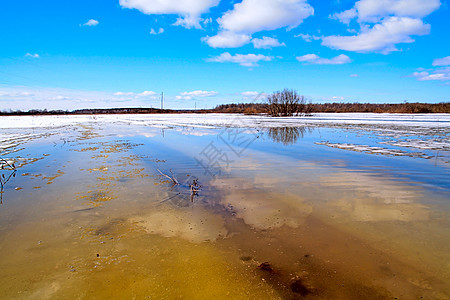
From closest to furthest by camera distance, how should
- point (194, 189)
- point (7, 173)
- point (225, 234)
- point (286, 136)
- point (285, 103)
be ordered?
point (225, 234) → point (194, 189) → point (7, 173) → point (286, 136) → point (285, 103)

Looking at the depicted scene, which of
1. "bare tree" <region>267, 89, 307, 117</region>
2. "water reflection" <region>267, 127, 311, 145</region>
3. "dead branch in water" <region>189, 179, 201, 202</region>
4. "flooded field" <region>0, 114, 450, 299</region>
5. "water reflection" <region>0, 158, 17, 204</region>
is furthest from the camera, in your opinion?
"bare tree" <region>267, 89, 307, 117</region>

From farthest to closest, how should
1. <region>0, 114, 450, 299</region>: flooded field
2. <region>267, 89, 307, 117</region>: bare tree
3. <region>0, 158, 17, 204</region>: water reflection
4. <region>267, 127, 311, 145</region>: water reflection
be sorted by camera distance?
<region>267, 89, 307, 117</region>: bare tree < <region>267, 127, 311, 145</region>: water reflection < <region>0, 158, 17, 204</region>: water reflection < <region>0, 114, 450, 299</region>: flooded field

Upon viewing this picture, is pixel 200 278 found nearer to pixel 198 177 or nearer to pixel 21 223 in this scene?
pixel 21 223

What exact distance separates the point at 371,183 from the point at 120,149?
8219 millimetres

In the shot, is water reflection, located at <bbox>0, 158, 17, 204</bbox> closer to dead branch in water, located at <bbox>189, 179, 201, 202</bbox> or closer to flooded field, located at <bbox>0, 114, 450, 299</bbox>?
flooded field, located at <bbox>0, 114, 450, 299</bbox>

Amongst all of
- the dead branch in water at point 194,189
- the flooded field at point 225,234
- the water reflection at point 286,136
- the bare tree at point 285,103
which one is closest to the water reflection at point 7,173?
the flooded field at point 225,234

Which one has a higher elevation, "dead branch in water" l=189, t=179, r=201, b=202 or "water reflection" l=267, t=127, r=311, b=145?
"water reflection" l=267, t=127, r=311, b=145

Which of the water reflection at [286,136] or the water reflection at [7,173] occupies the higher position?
the water reflection at [286,136]

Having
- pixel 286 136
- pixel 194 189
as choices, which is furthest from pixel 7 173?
pixel 286 136

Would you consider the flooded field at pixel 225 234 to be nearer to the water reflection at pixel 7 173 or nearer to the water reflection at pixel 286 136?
the water reflection at pixel 7 173

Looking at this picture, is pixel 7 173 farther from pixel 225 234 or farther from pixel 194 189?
pixel 225 234

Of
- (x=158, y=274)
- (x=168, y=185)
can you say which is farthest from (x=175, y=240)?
(x=168, y=185)

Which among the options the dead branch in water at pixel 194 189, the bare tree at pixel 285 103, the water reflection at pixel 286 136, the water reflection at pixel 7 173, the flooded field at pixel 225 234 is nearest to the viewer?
the flooded field at pixel 225 234

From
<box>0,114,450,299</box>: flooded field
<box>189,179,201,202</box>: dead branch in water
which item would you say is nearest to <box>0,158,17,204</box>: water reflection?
<box>0,114,450,299</box>: flooded field
